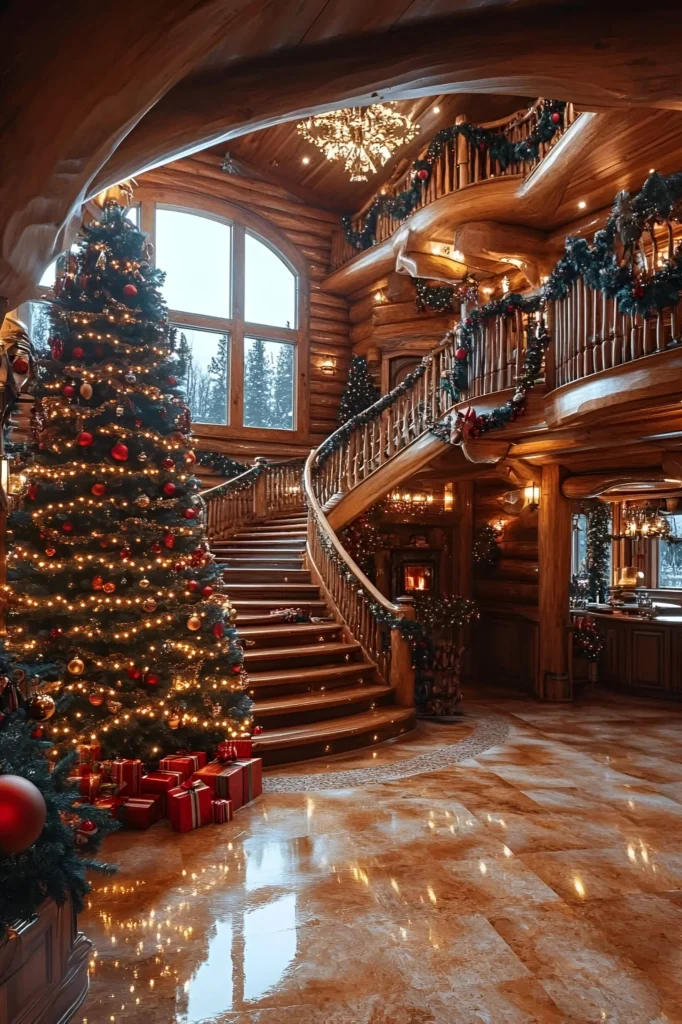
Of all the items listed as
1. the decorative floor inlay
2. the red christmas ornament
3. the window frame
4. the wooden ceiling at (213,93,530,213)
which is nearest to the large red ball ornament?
the red christmas ornament

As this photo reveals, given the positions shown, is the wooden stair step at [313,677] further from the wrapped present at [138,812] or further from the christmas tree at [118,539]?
the wrapped present at [138,812]

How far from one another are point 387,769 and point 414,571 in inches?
224

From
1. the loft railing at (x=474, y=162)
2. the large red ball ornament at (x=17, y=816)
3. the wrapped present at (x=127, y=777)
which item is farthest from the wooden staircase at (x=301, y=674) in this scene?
the loft railing at (x=474, y=162)

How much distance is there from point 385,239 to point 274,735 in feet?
28.4

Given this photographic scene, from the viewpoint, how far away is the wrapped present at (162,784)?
4.25m

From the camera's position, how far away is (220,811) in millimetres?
4164

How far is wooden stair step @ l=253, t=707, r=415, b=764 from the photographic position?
5.34 meters

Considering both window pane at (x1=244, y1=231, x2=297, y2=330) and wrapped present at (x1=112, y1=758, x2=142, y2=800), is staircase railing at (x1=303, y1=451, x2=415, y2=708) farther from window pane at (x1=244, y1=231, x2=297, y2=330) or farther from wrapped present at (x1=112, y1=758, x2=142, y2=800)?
window pane at (x1=244, y1=231, x2=297, y2=330)

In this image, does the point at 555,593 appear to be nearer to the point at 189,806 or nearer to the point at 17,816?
the point at 189,806

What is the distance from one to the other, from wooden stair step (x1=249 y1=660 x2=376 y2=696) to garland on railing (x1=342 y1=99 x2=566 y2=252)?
569 cm

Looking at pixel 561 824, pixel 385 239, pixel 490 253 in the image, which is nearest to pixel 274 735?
pixel 561 824

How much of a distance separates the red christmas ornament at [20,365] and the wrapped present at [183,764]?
274 centimetres

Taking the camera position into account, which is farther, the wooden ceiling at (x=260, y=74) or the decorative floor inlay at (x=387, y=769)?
the decorative floor inlay at (x=387, y=769)

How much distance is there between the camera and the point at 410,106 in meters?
10.0
